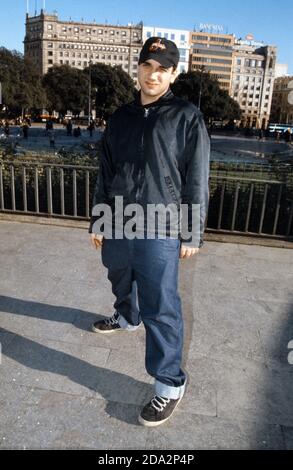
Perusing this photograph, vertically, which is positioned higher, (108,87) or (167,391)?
(108,87)

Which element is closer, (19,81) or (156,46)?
(156,46)

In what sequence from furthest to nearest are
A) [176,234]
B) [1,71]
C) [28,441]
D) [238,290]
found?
[1,71]
[238,290]
[176,234]
[28,441]

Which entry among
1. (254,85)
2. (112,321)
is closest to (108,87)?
(112,321)

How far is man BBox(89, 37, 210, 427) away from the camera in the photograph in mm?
2215

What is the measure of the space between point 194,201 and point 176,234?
221 millimetres

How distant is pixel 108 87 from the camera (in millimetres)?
65688

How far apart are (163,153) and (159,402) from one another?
1.43 metres

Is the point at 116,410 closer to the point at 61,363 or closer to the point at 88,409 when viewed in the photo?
the point at 88,409

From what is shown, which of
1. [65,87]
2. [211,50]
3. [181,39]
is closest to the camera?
[65,87]

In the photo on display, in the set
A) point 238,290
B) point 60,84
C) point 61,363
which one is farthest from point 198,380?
point 60,84

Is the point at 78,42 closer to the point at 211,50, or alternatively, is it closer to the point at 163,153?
the point at 211,50

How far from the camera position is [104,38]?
132 m

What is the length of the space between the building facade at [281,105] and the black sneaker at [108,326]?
14158 cm
